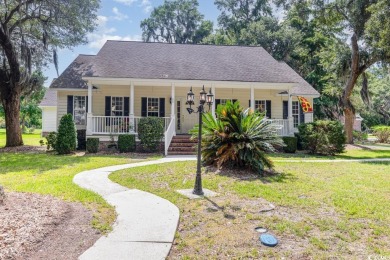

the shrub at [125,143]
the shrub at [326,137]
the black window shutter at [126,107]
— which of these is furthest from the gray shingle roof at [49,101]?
the shrub at [326,137]

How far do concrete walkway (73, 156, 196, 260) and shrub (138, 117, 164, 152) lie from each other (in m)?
6.61

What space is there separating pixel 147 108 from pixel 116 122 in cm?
226

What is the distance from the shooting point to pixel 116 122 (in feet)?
50.2

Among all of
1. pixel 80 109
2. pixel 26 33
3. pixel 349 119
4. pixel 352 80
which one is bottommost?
pixel 349 119

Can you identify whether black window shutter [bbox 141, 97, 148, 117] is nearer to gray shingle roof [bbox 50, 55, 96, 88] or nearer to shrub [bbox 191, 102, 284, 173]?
gray shingle roof [bbox 50, 55, 96, 88]

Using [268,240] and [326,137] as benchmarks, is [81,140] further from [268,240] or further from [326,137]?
[268,240]

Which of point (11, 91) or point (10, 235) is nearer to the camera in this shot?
point (10, 235)

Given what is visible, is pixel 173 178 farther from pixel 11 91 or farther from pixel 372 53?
pixel 372 53

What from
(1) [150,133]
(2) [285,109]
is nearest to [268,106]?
(2) [285,109]

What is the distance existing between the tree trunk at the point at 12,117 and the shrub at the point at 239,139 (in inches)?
497

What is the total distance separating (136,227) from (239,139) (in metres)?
4.66

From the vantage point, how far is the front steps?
529 inches

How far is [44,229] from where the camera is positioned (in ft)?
13.8

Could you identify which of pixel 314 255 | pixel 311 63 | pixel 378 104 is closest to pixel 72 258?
pixel 314 255
